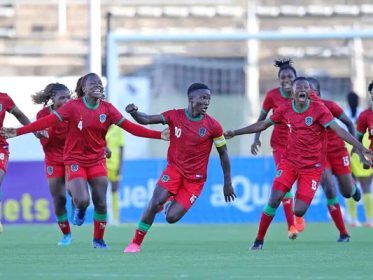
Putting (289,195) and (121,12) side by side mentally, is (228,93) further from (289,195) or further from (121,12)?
(289,195)

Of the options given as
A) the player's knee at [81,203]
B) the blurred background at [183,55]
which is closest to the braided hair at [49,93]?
the player's knee at [81,203]

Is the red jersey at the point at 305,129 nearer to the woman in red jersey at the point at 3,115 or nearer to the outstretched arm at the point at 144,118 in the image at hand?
the outstretched arm at the point at 144,118

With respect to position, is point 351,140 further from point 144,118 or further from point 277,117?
point 144,118

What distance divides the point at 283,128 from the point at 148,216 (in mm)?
3543

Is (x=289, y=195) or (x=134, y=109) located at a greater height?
(x=134, y=109)

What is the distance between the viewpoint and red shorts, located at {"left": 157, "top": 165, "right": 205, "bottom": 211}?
16234 mm

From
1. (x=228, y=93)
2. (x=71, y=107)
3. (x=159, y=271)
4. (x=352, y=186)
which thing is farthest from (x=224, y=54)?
(x=159, y=271)

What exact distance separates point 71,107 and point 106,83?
32.4 feet

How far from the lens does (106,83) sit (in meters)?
26.2

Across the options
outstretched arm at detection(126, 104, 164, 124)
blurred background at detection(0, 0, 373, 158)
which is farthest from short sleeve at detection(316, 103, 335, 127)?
blurred background at detection(0, 0, 373, 158)

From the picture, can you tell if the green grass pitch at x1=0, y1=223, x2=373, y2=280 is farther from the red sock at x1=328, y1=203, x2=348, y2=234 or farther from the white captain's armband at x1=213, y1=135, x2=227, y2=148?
the white captain's armband at x1=213, y1=135, x2=227, y2=148

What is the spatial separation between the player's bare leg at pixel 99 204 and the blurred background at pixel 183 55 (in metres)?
8.97

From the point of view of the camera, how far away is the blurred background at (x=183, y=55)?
26.1m

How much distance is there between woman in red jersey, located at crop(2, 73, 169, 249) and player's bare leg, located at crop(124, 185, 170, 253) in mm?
696
